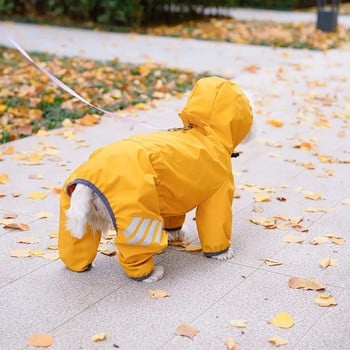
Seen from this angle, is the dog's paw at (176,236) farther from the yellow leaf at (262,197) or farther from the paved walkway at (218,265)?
the yellow leaf at (262,197)

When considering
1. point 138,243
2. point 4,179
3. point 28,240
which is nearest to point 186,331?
point 138,243

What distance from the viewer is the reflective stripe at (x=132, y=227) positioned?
132 inches

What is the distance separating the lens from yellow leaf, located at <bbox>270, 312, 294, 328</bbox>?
3.14m

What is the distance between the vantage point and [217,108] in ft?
12.5

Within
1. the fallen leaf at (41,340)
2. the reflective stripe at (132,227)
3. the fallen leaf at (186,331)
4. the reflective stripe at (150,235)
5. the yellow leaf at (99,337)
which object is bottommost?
the fallen leaf at (41,340)

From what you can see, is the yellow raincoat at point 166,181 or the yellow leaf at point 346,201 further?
the yellow leaf at point 346,201

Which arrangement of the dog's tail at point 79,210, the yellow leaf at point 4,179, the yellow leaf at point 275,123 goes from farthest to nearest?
the yellow leaf at point 275,123
the yellow leaf at point 4,179
the dog's tail at point 79,210

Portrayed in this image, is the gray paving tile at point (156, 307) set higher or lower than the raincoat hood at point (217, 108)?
lower

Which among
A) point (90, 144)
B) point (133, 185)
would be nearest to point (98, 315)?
point (133, 185)

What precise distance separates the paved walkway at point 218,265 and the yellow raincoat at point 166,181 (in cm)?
17

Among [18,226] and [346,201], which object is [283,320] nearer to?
[346,201]

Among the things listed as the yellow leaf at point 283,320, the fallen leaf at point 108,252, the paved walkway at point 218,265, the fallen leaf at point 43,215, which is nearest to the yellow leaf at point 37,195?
the paved walkway at point 218,265

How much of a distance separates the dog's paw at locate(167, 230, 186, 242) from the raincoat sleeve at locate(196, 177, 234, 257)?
0.30 metres

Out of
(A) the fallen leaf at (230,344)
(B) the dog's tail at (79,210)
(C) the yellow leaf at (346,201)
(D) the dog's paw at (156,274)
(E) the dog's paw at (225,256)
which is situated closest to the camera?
(A) the fallen leaf at (230,344)
